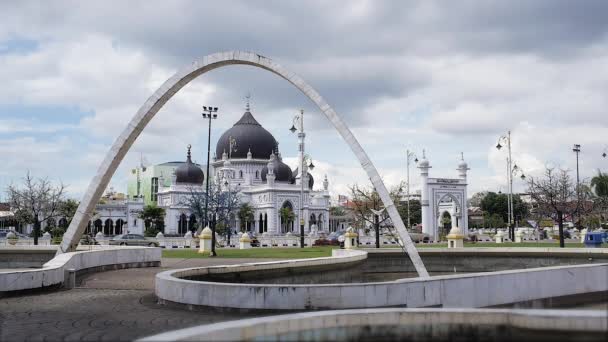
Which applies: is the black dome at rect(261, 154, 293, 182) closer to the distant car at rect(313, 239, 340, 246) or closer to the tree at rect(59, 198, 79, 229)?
the tree at rect(59, 198, 79, 229)

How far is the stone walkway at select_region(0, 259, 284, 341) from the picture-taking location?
9.41 meters

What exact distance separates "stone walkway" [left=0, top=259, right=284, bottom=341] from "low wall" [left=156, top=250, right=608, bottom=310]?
33 cm

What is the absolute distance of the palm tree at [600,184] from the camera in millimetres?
80312

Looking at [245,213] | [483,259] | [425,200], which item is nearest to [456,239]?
[483,259]

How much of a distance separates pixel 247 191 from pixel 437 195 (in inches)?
1591

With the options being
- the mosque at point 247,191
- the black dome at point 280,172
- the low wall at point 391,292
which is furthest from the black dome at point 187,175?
the low wall at point 391,292

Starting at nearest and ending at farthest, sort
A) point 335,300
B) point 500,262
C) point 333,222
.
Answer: point 335,300 < point 500,262 < point 333,222

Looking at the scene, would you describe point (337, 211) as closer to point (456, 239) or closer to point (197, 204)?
point (197, 204)

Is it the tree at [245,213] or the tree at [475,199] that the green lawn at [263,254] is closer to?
the tree at [245,213]

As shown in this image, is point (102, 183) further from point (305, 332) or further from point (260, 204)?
point (260, 204)

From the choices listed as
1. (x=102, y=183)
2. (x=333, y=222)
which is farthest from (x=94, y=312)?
(x=333, y=222)

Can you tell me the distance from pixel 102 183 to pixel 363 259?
8850 millimetres

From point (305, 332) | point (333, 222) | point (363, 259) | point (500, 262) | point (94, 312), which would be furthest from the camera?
point (333, 222)

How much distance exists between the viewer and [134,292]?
14.8 meters
